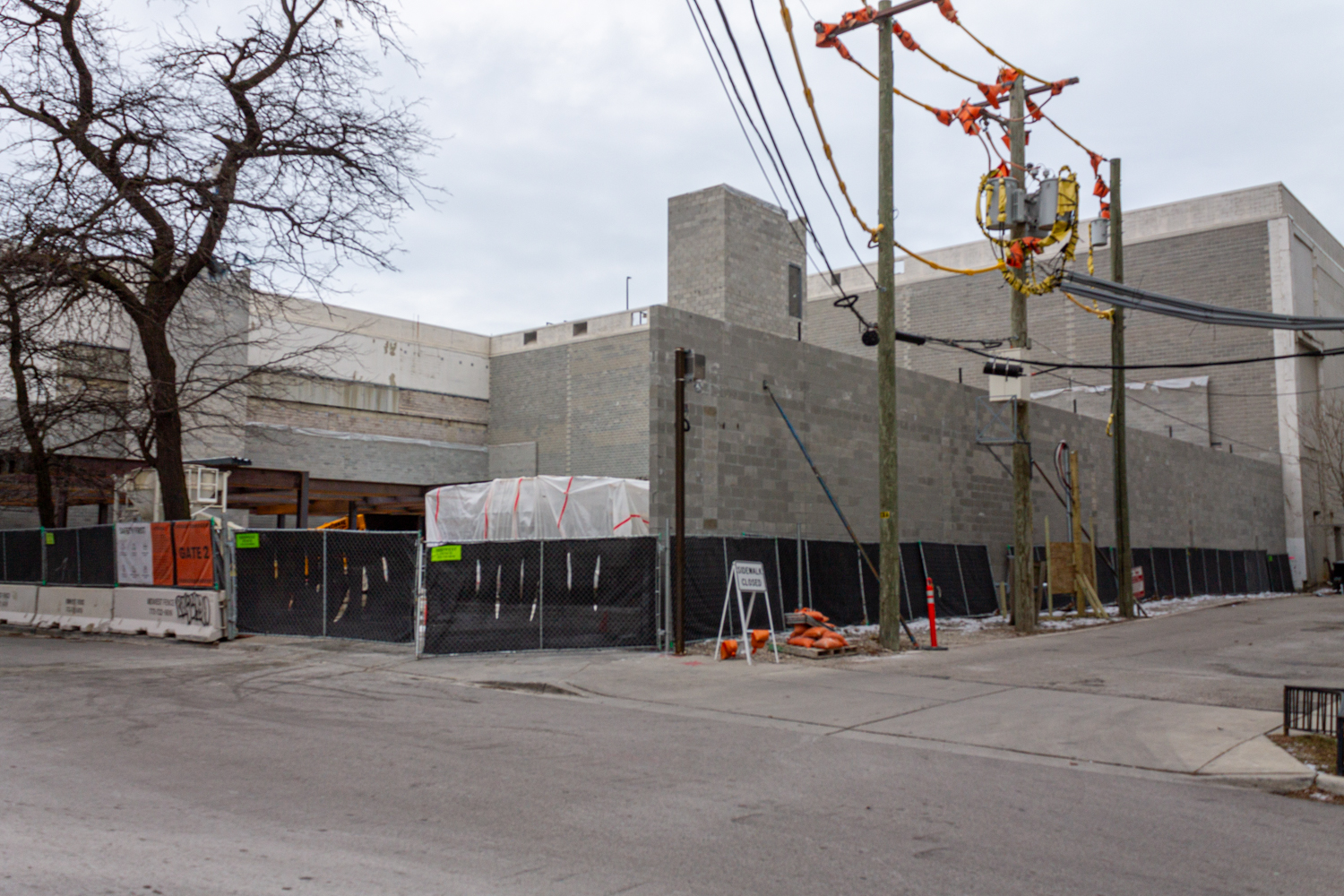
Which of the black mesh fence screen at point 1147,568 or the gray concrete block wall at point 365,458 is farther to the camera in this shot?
the gray concrete block wall at point 365,458

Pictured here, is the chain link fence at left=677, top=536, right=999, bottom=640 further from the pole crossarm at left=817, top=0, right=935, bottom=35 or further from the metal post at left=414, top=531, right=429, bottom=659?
the pole crossarm at left=817, top=0, right=935, bottom=35

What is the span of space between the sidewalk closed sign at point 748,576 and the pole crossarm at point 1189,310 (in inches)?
295

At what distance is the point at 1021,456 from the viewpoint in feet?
61.4

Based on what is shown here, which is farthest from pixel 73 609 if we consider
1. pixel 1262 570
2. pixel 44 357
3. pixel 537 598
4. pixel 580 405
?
pixel 1262 570

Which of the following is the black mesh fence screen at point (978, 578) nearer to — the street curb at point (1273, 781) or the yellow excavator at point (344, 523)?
the street curb at point (1273, 781)

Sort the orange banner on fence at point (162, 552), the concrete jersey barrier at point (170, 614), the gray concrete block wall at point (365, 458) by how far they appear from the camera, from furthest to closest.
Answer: the gray concrete block wall at point (365, 458) → the orange banner on fence at point (162, 552) → the concrete jersey barrier at point (170, 614)

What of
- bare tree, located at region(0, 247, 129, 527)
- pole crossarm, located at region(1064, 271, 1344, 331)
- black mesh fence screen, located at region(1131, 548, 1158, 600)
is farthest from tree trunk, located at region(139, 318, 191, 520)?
black mesh fence screen, located at region(1131, 548, 1158, 600)

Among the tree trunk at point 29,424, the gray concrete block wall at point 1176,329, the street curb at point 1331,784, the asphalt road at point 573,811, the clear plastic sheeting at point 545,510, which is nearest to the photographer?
the asphalt road at point 573,811

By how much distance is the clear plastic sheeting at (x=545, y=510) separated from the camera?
2241 cm

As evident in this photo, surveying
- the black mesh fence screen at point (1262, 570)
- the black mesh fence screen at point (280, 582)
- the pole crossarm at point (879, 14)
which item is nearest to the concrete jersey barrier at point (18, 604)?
the black mesh fence screen at point (280, 582)

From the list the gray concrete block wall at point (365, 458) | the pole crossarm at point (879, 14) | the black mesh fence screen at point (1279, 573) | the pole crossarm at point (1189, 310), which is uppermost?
the pole crossarm at point (879, 14)

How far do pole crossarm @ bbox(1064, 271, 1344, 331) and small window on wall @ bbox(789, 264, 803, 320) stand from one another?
16780 millimetres

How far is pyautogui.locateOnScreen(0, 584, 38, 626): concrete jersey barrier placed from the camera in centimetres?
2072

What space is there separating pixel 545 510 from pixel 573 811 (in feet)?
56.1
